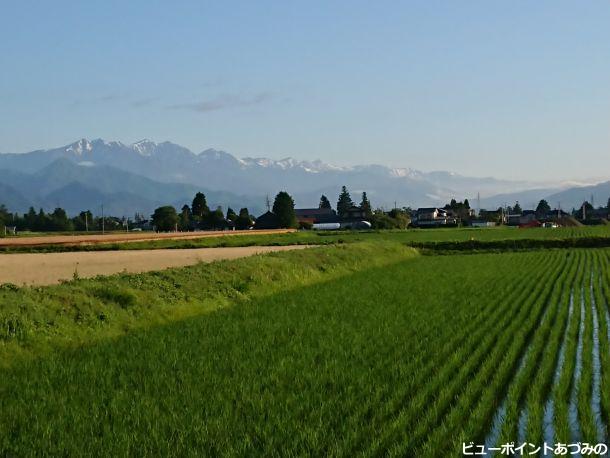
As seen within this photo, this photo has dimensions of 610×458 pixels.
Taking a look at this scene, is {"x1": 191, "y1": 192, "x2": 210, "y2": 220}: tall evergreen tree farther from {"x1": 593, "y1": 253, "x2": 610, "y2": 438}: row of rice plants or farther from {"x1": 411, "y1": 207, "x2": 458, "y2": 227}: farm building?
{"x1": 593, "y1": 253, "x2": 610, "y2": 438}: row of rice plants

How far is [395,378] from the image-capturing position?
8953 mm

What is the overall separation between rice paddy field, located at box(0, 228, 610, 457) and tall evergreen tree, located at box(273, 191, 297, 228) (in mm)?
97670

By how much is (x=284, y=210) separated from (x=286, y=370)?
10868cm

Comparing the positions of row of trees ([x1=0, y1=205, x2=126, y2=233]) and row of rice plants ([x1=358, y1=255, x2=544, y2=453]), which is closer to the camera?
row of rice plants ([x1=358, y1=255, x2=544, y2=453])

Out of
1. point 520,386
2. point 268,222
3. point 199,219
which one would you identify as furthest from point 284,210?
point 520,386

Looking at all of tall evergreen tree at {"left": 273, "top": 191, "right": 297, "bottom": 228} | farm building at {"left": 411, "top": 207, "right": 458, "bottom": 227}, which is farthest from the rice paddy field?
farm building at {"left": 411, "top": 207, "right": 458, "bottom": 227}

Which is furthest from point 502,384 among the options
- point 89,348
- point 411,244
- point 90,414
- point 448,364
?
point 411,244

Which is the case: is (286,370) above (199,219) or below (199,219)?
below

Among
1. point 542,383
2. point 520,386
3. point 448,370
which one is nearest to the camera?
point 520,386

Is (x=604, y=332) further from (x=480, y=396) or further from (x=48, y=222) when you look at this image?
(x=48, y=222)

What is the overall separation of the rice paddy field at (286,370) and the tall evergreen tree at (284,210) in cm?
9767

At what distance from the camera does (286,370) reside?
934cm

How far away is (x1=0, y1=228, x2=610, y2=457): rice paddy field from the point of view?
6.54m

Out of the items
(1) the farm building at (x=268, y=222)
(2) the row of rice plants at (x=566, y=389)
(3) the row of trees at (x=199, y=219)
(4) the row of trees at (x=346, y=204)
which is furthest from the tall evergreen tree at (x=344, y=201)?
A: (2) the row of rice plants at (x=566, y=389)
